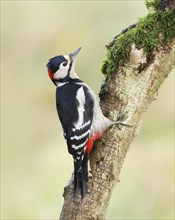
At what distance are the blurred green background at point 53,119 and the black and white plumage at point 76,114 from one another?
3718 mm

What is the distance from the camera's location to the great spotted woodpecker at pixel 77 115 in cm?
477

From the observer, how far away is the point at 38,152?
34.9 feet

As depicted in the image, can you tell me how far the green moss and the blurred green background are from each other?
4275 mm

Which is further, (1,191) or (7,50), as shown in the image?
(7,50)

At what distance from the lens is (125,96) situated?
475 centimetres

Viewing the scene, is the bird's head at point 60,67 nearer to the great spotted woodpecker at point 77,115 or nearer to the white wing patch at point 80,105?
the great spotted woodpecker at point 77,115

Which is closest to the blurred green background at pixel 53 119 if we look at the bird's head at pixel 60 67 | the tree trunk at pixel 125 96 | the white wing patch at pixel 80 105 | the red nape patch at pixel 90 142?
the bird's head at pixel 60 67

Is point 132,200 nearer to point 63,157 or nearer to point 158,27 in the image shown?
point 63,157

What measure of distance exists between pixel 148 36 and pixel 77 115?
79 centimetres

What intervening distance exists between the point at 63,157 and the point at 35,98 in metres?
1.55

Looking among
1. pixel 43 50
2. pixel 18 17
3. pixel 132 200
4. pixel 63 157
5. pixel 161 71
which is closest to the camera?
pixel 161 71

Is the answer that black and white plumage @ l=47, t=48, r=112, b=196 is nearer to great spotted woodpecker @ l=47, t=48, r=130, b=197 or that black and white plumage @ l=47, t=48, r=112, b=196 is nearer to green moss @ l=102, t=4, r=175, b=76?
great spotted woodpecker @ l=47, t=48, r=130, b=197

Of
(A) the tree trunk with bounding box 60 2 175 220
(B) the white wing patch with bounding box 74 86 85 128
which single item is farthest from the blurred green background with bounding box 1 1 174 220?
(A) the tree trunk with bounding box 60 2 175 220

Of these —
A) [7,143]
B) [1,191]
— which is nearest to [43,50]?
[7,143]
